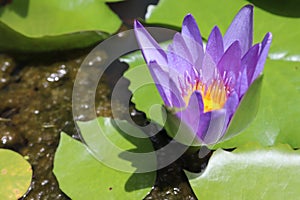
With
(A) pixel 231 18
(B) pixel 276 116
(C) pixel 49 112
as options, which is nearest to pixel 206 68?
(B) pixel 276 116

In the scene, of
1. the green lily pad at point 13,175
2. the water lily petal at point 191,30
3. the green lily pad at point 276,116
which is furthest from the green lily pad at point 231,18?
the green lily pad at point 13,175

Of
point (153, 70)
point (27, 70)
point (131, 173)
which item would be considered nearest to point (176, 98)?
point (153, 70)

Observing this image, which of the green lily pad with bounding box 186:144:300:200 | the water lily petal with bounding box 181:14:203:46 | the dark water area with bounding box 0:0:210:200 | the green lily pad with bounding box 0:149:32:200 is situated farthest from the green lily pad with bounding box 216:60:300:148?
the green lily pad with bounding box 0:149:32:200

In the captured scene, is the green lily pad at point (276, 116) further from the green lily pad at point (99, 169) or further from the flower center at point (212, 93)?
the green lily pad at point (99, 169)

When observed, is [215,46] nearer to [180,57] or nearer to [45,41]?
[180,57]

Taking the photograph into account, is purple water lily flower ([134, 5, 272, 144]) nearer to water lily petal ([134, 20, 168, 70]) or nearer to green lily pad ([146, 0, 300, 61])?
water lily petal ([134, 20, 168, 70])
